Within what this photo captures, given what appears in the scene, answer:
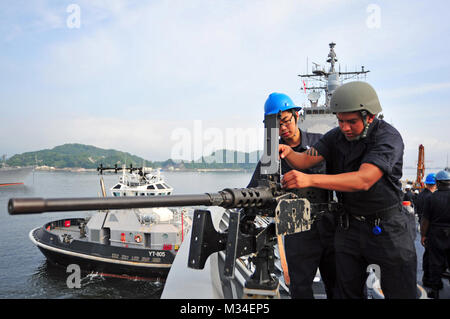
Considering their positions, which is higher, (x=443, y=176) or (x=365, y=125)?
(x=365, y=125)

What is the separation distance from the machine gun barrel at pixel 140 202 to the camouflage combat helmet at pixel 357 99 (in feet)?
2.66

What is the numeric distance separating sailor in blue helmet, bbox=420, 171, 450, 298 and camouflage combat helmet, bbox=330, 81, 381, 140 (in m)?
3.34

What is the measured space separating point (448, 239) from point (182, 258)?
169 inches

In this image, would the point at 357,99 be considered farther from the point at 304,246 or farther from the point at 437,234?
the point at 437,234

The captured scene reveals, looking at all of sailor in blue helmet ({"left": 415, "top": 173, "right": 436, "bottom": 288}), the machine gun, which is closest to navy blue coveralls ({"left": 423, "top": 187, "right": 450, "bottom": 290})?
sailor in blue helmet ({"left": 415, "top": 173, "right": 436, "bottom": 288})

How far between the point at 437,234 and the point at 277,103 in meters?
3.85

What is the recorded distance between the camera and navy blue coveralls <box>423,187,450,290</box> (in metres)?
5.06

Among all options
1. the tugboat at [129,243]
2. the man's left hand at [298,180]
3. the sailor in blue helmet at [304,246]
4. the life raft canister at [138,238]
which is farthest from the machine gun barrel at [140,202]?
the life raft canister at [138,238]

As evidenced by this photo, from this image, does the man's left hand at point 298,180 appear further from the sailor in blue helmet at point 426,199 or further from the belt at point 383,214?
the sailor in blue helmet at point 426,199

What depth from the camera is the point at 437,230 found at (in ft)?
17.2

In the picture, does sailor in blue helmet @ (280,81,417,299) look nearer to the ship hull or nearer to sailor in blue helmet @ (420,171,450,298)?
sailor in blue helmet @ (420,171,450,298)

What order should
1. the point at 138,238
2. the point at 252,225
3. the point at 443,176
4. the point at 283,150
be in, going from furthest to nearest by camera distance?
the point at 138,238 → the point at 443,176 → the point at 283,150 → the point at 252,225

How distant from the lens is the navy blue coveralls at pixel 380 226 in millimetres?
2406

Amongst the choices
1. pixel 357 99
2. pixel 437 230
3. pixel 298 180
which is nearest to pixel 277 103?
pixel 357 99
